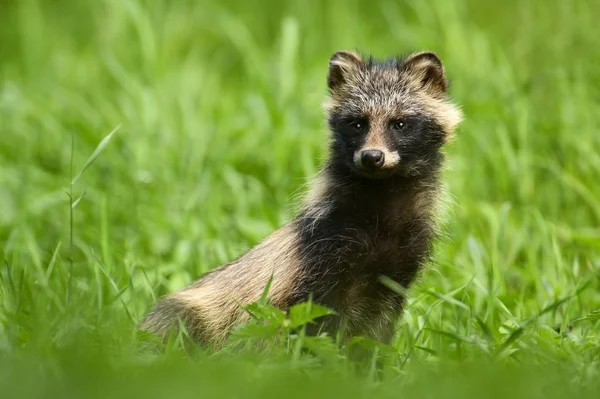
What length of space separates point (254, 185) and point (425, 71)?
268 cm

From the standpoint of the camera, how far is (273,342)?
4730 mm

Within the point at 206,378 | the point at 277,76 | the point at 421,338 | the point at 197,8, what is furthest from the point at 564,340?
the point at 197,8

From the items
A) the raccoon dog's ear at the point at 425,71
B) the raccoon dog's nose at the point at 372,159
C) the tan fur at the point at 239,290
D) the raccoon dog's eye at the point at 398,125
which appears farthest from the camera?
the raccoon dog's ear at the point at 425,71

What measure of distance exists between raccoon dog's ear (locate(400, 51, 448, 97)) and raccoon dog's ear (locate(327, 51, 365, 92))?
27cm

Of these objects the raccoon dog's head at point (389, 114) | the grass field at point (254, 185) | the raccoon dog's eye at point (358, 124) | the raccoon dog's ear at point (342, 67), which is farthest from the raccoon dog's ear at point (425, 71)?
the grass field at point (254, 185)

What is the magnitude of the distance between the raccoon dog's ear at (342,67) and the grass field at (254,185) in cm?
84

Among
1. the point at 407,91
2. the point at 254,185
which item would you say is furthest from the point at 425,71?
the point at 254,185

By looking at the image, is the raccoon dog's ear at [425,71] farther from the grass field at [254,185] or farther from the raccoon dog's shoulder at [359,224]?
the grass field at [254,185]

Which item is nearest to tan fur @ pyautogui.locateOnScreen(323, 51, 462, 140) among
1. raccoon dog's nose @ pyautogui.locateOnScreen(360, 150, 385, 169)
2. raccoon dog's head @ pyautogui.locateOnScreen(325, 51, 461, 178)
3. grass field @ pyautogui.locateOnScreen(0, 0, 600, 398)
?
raccoon dog's head @ pyautogui.locateOnScreen(325, 51, 461, 178)

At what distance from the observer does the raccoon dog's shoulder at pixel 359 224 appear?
5.29m

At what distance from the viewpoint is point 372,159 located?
17.0 ft

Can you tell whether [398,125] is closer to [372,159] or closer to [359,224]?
[372,159]

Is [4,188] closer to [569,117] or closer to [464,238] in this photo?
A: [464,238]

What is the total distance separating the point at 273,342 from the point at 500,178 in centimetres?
388
